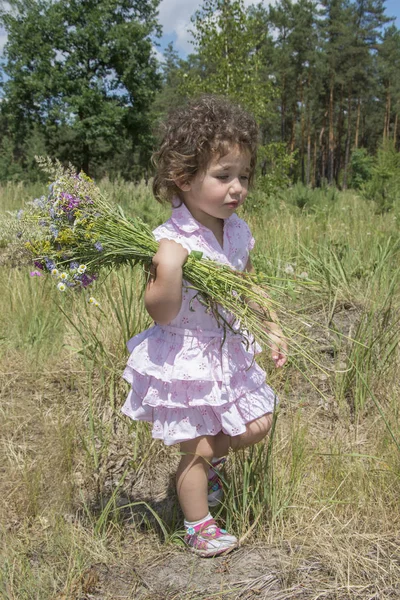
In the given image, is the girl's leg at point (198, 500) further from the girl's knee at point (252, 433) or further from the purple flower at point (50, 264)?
the purple flower at point (50, 264)

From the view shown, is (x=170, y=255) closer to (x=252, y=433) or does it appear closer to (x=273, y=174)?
(x=252, y=433)

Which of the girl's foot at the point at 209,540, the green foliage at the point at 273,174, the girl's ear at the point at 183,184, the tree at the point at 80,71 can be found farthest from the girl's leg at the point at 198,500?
the tree at the point at 80,71

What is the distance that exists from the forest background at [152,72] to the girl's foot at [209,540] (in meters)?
5.01

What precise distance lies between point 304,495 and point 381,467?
0.35 meters

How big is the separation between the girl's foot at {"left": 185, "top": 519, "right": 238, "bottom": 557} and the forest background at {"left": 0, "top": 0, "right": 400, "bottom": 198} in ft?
16.4

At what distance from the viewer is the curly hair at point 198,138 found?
5.52 ft

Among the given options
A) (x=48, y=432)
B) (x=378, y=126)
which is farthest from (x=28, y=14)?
(x=378, y=126)

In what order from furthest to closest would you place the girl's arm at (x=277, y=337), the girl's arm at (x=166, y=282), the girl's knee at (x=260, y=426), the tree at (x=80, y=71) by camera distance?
the tree at (x=80, y=71) → the girl's knee at (x=260, y=426) → the girl's arm at (x=277, y=337) → the girl's arm at (x=166, y=282)

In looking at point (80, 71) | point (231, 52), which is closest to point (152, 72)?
point (80, 71)

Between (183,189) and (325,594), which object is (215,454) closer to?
(325,594)

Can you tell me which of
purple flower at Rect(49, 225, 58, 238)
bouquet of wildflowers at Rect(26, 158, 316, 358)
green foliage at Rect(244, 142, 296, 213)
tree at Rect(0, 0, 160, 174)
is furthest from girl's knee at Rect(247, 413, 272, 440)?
tree at Rect(0, 0, 160, 174)

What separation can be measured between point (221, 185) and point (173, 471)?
1233 mm

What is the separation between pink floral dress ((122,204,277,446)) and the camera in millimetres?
1650

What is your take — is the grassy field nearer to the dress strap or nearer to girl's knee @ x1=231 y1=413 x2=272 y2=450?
girl's knee @ x1=231 y1=413 x2=272 y2=450
